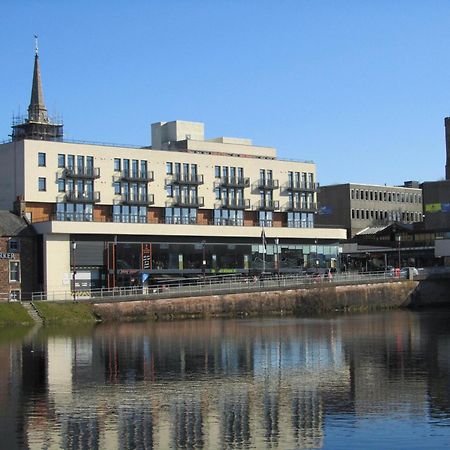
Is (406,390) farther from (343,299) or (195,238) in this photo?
(195,238)

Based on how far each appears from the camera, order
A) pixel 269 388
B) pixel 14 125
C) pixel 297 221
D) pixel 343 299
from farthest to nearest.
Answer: pixel 297 221 < pixel 14 125 < pixel 343 299 < pixel 269 388

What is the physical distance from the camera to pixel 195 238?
132 metres

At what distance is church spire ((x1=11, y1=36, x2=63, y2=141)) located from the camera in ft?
455

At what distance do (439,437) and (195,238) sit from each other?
9533cm

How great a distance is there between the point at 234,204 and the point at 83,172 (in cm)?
2632

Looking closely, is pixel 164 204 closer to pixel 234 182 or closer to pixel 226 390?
pixel 234 182

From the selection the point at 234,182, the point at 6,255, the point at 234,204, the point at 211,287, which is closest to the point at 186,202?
the point at 234,204

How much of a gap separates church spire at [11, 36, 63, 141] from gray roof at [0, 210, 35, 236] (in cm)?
2065

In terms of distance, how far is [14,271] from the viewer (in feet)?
379

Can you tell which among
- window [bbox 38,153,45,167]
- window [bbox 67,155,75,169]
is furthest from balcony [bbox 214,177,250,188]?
window [bbox 38,153,45,167]

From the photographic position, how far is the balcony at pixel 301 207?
5966 inches

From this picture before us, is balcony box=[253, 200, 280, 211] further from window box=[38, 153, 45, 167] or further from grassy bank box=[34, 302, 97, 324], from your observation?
grassy bank box=[34, 302, 97, 324]

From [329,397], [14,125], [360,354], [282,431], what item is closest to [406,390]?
[329,397]

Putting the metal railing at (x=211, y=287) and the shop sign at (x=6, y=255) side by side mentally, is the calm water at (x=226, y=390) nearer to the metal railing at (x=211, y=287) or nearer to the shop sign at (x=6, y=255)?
the metal railing at (x=211, y=287)
